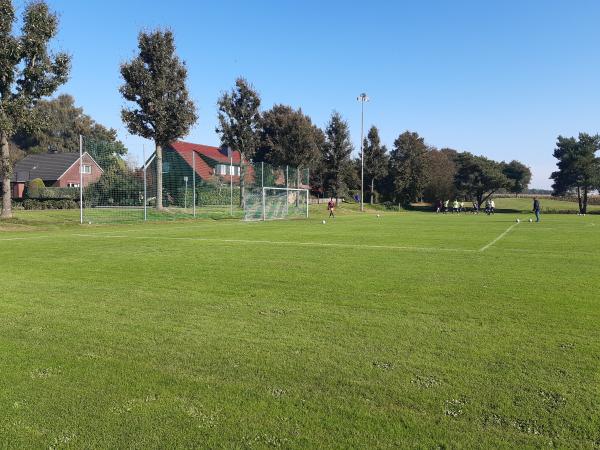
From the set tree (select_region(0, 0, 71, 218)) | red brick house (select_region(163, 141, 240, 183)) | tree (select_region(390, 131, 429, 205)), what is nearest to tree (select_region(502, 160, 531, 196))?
tree (select_region(390, 131, 429, 205))

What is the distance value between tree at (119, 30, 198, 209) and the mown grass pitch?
951 inches

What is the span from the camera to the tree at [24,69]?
2280cm

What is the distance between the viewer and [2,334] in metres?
5.50

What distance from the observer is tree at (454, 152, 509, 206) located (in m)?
73.1

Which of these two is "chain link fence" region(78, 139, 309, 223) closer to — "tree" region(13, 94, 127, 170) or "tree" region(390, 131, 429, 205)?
"tree" region(390, 131, 429, 205)

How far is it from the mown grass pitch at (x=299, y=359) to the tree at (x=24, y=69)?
16.7 meters

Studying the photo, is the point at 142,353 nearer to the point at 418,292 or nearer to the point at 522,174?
the point at 418,292

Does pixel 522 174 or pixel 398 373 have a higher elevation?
pixel 522 174

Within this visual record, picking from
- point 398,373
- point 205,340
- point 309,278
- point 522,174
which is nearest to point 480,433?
point 398,373

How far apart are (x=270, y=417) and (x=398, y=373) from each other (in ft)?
4.40

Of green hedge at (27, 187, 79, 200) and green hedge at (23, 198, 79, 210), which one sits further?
green hedge at (27, 187, 79, 200)

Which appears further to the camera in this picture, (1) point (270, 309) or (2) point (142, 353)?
(1) point (270, 309)

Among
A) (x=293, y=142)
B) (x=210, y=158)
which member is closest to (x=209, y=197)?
(x=293, y=142)

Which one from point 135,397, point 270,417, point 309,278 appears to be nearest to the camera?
point 270,417
